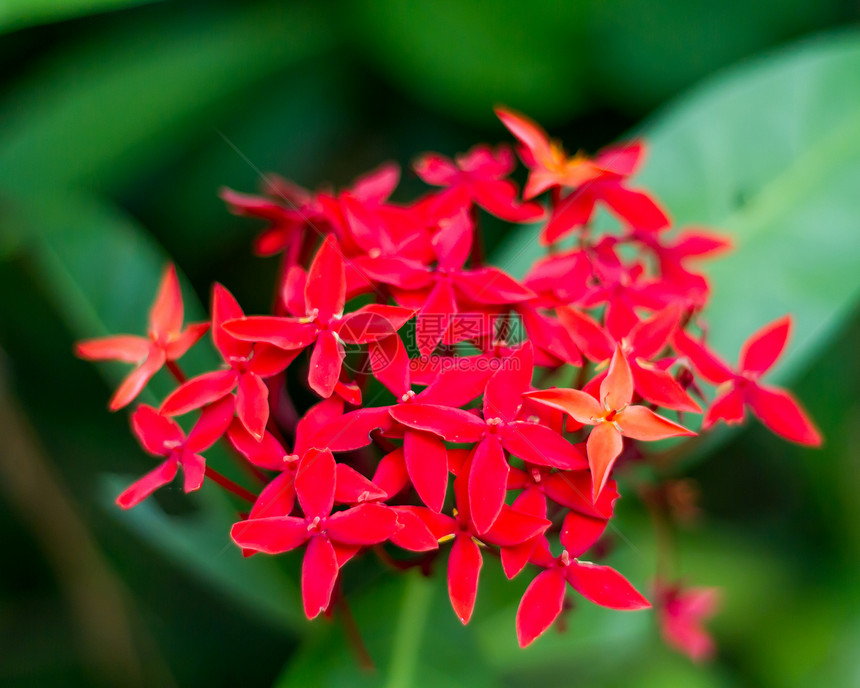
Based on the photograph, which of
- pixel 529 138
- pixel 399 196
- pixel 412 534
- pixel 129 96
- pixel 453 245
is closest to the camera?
pixel 412 534

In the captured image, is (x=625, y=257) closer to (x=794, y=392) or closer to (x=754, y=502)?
(x=794, y=392)

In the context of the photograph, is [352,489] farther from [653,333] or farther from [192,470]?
[653,333]

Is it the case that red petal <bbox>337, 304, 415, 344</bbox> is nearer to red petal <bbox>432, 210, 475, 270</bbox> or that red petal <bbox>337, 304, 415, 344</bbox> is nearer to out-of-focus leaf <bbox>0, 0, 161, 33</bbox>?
red petal <bbox>432, 210, 475, 270</bbox>

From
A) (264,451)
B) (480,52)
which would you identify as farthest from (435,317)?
(480,52)

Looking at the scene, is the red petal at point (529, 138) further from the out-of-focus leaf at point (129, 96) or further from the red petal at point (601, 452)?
the out-of-focus leaf at point (129, 96)

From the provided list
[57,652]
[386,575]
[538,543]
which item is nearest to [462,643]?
[386,575]

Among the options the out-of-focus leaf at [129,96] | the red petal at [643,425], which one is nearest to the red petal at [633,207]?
the red petal at [643,425]
